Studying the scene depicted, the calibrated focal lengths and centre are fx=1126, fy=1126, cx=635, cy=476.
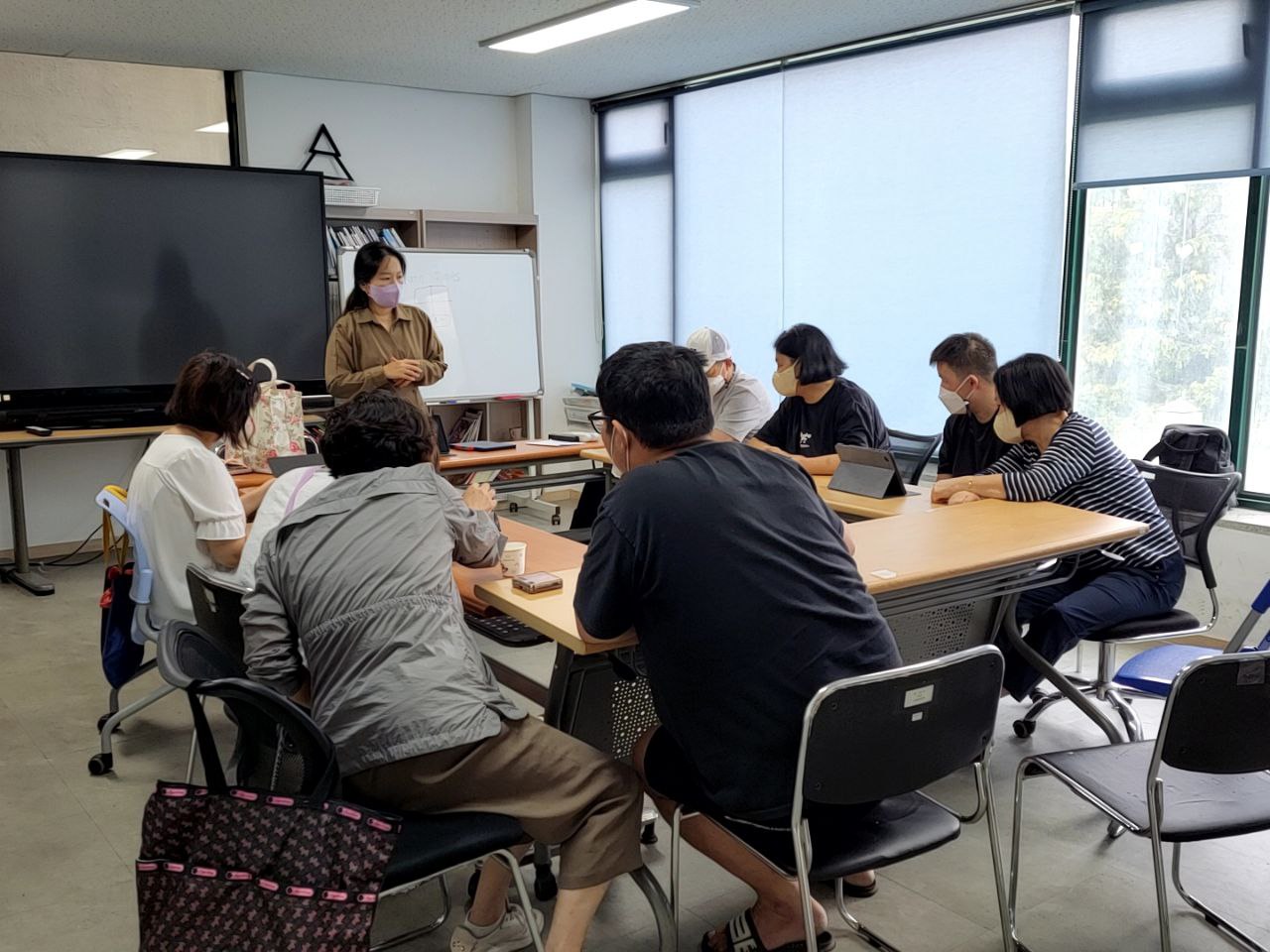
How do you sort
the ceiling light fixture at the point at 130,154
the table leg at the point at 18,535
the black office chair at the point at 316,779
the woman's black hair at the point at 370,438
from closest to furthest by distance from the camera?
the black office chair at the point at 316,779 → the woman's black hair at the point at 370,438 → the table leg at the point at 18,535 → the ceiling light fixture at the point at 130,154

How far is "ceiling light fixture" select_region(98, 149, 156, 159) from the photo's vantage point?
19.2ft

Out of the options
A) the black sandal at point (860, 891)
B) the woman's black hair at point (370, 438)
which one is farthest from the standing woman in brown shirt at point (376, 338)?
the black sandal at point (860, 891)

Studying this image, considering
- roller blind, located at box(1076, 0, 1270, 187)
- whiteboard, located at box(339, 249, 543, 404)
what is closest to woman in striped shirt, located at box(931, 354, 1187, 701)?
roller blind, located at box(1076, 0, 1270, 187)

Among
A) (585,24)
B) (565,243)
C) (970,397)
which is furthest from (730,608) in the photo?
(565,243)

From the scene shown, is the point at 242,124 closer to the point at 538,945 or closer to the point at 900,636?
the point at 900,636

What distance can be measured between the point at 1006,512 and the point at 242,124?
484 centimetres

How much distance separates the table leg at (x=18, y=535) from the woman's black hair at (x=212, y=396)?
280 centimetres

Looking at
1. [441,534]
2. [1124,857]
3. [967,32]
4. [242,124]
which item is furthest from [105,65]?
[1124,857]

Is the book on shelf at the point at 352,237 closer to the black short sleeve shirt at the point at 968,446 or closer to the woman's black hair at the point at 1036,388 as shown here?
the black short sleeve shirt at the point at 968,446

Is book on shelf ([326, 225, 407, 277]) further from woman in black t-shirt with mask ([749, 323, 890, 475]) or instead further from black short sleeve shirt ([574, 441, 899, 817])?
black short sleeve shirt ([574, 441, 899, 817])

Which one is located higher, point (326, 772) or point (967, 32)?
point (967, 32)

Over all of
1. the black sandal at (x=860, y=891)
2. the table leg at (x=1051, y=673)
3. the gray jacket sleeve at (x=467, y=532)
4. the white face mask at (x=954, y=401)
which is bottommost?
the black sandal at (x=860, y=891)

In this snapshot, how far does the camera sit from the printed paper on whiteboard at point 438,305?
21.1 ft

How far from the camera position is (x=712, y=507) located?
183cm
